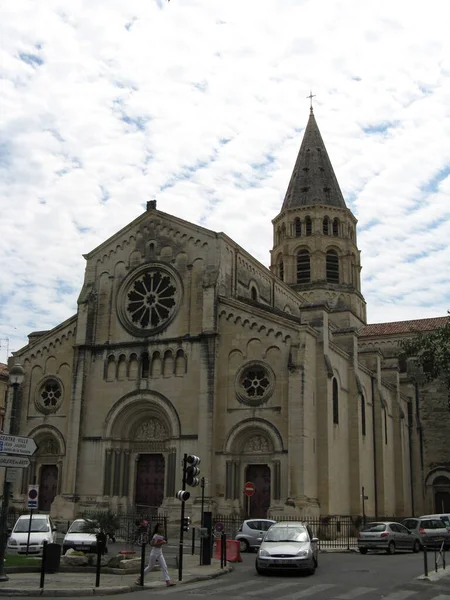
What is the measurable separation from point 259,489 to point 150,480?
6.65 meters

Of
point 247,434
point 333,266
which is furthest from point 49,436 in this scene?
point 333,266

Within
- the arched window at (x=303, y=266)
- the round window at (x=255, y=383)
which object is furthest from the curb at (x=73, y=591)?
the arched window at (x=303, y=266)

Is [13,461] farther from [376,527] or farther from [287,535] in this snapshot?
[376,527]

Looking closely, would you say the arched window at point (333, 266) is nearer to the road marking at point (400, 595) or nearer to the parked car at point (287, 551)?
the parked car at point (287, 551)

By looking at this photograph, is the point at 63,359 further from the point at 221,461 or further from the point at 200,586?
the point at 200,586

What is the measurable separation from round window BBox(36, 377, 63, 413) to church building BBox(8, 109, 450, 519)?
74mm

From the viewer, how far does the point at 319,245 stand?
57.7 meters

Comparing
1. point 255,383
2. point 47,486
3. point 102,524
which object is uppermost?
point 255,383

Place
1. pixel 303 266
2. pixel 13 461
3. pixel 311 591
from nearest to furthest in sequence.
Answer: pixel 311 591 → pixel 13 461 → pixel 303 266

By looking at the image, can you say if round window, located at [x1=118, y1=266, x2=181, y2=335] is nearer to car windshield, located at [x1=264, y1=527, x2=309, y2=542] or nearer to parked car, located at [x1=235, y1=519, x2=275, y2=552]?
parked car, located at [x1=235, y1=519, x2=275, y2=552]

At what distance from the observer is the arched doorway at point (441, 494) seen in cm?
4947

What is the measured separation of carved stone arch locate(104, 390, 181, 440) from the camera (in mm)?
37156

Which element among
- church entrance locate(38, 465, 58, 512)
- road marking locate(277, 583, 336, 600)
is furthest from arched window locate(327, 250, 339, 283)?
road marking locate(277, 583, 336, 600)

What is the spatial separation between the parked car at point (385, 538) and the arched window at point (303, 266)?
31680mm
